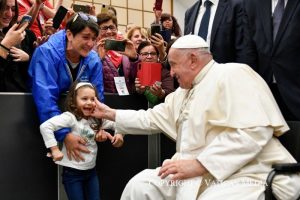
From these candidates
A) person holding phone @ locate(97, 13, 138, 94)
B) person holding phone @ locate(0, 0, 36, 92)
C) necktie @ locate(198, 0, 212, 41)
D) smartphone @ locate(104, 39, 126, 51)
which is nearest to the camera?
person holding phone @ locate(0, 0, 36, 92)

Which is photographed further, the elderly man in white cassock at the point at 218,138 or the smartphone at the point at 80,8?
the smartphone at the point at 80,8

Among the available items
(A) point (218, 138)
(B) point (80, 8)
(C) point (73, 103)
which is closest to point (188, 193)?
(A) point (218, 138)

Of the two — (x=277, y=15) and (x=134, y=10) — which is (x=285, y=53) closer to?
(x=277, y=15)

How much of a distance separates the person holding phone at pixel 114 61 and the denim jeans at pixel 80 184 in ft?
2.67

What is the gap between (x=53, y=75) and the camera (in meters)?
3.12

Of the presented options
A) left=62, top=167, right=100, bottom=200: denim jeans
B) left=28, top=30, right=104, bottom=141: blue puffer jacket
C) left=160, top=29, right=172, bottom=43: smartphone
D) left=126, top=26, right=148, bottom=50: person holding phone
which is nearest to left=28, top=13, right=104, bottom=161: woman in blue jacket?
left=28, top=30, right=104, bottom=141: blue puffer jacket

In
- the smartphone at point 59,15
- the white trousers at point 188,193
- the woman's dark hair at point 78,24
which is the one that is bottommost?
the white trousers at point 188,193

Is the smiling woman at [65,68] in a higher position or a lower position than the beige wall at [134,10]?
lower

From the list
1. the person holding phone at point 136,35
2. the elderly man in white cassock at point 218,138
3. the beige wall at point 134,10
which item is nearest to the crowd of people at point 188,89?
the elderly man in white cassock at point 218,138

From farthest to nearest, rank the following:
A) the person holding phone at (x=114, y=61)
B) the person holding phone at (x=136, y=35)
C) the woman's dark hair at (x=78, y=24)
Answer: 1. the person holding phone at (x=136, y=35)
2. the person holding phone at (x=114, y=61)
3. the woman's dark hair at (x=78, y=24)

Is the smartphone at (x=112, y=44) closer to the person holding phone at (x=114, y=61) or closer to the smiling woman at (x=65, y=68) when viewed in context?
the person holding phone at (x=114, y=61)

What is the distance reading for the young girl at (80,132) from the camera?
9.88 feet

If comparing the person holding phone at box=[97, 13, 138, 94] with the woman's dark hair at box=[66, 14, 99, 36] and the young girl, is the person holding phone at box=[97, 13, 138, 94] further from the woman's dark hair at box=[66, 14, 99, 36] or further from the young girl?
the young girl

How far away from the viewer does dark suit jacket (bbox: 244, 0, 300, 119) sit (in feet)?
8.99
